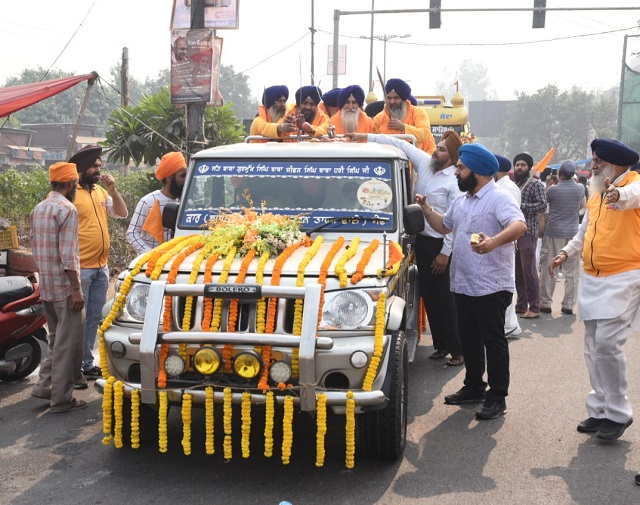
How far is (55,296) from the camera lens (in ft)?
19.8

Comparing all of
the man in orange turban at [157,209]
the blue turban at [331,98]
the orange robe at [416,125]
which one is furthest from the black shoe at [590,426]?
the blue turban at [331,98]

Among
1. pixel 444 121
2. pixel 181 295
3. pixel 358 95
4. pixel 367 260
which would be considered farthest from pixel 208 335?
pixel 444 121

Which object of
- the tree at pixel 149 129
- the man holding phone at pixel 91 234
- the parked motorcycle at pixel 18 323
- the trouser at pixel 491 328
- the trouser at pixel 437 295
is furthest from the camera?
the tree at pixel 149 129

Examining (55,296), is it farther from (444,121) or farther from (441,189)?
(444,121)

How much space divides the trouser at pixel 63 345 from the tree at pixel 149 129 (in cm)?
744

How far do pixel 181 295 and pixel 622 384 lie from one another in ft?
10.2

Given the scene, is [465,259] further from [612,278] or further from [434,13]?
[434,13]

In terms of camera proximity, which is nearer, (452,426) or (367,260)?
(367,260)

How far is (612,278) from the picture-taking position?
5.48 metres

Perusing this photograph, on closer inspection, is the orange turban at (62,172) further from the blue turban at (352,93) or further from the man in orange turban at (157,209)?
the blue turban at (352,93)

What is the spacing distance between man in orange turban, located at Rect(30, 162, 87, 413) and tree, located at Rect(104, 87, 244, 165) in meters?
7.40

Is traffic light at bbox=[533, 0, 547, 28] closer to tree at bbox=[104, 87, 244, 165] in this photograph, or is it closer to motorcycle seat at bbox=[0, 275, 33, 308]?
tree at bbox=[104, 87, 244, 165]

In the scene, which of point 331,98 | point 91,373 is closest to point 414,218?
point 91,373

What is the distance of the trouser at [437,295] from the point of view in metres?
7.47
